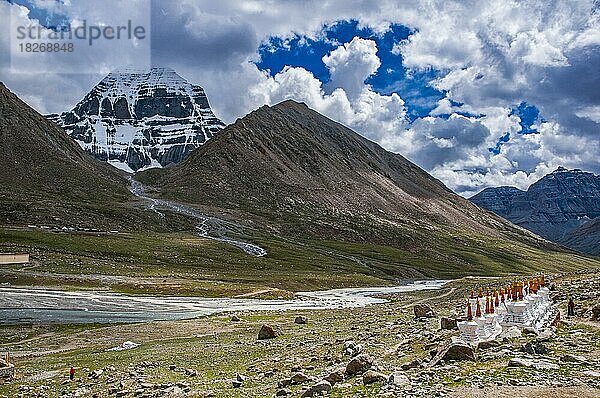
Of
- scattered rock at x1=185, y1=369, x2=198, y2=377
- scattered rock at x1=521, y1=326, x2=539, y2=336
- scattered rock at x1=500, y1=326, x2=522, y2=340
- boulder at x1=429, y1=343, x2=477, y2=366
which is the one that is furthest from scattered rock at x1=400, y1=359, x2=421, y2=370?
scattered rock at x1=185, y1=369, x2=198, y2=377

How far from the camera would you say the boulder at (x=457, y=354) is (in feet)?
64.6

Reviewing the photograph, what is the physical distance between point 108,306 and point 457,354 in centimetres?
7169

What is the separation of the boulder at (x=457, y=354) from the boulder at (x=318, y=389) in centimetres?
423

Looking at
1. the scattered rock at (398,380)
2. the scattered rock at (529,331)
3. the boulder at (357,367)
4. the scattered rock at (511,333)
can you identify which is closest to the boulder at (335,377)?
the boulder at (357,367)

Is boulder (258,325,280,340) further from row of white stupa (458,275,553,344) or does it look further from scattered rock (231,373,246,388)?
row of white stupa (458,275,553,344)

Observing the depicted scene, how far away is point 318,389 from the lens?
1770cm

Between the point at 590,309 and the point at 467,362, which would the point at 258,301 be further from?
the point at 467,362

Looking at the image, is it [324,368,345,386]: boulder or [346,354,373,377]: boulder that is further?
[346,354,373,377]: boulder

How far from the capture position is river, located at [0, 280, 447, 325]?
69000mm

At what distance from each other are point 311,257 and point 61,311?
129 meters

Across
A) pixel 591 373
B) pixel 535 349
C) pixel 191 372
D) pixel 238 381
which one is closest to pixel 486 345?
pixel 535 349

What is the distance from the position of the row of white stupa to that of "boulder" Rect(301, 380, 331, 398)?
7000mm

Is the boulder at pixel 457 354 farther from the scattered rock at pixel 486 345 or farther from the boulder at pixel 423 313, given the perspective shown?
the boulder at pixel 423 313

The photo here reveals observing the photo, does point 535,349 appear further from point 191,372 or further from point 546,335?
point 191,372
